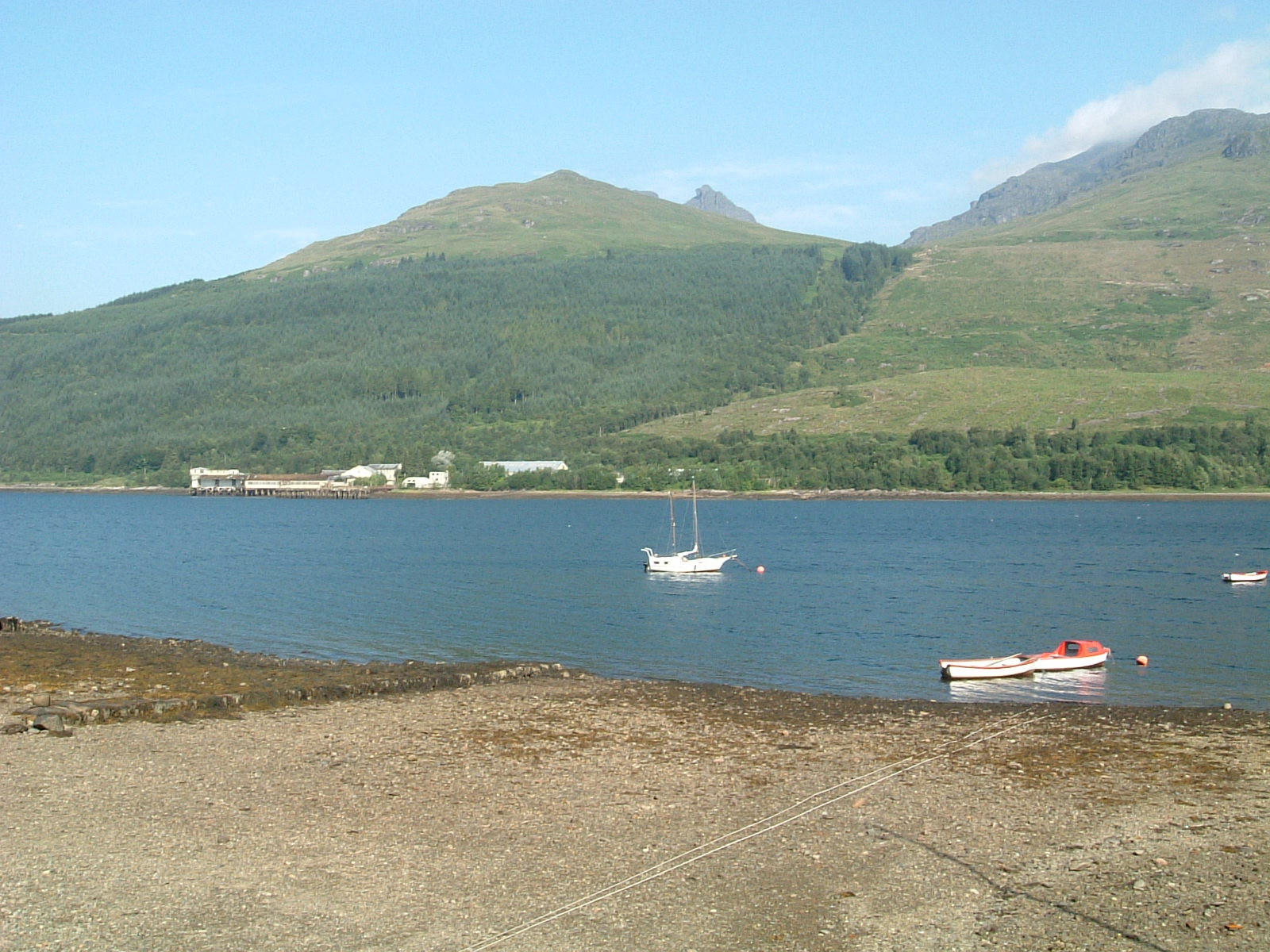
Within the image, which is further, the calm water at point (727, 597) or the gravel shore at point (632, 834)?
the calm water at point (727, 597)

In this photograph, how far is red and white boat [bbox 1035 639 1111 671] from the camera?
36.2 m

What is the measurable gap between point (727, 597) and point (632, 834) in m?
42.8

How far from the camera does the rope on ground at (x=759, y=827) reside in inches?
561

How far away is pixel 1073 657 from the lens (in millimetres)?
36781

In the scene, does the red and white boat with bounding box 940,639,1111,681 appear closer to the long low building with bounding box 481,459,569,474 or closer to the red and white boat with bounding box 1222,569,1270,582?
the red and white boat with bounding box 1222,569,1270,582

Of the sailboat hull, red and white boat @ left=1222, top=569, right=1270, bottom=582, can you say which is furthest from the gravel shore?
the sailboat hull

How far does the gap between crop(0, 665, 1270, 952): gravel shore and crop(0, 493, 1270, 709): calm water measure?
34.8 ft

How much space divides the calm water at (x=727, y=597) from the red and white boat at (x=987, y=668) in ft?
1.84

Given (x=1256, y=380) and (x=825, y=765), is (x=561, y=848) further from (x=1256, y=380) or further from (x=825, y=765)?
(x=1256, y=380)

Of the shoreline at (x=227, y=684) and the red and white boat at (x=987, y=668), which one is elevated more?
the shoreline at (x=227, y=684)

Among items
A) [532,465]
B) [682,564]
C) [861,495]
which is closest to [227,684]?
[682,564]

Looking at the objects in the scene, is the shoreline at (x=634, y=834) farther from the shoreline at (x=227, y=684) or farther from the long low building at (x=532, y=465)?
the long low building at (x=532, y=465)

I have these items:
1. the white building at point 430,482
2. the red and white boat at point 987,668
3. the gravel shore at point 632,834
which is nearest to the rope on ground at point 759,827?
the gravel shore at point 632,834

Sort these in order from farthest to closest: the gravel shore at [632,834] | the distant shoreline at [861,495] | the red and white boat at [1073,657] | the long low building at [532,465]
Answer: the long low building at [532,465]
the distant shoreline at [861,495]
the red and white boat at [1073,657]
the gravel shore at [632,834]
